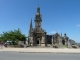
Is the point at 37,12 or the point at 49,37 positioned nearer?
the point at 37,12

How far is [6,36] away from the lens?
44.9 meters

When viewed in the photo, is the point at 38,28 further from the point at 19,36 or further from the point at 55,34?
the point at 19,36

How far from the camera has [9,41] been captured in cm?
4675

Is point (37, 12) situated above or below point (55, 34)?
above

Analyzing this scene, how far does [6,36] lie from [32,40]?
2482cm

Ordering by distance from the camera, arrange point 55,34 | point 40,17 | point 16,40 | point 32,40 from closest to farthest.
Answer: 1. point 16,40
2. point 32,40
3. point 40,17
4. point 55,34

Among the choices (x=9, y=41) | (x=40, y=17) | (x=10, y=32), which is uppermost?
(x=40, y=17)

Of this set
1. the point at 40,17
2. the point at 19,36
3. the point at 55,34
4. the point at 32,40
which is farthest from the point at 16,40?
Result: the point at 55,34

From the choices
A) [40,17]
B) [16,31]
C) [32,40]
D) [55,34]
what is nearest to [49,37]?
[55,34]

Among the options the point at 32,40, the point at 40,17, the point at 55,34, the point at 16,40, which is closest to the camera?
the point at 16,40

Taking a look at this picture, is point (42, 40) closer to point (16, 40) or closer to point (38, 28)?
point (38, 28)

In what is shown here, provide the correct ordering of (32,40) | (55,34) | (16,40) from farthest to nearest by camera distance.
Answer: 1. (55,34)
2. (32,40)
3. (16,40)

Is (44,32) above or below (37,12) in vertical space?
below

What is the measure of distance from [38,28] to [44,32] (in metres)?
4.79
